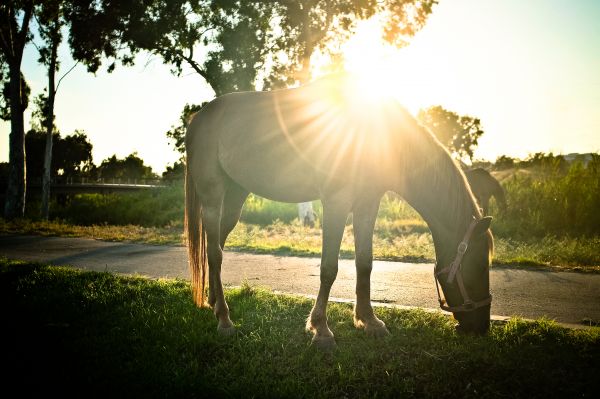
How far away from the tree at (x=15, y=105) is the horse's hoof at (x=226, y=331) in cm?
1892

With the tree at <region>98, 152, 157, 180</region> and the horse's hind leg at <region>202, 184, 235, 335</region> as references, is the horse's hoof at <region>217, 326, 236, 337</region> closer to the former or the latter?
the horse's hind leg at <region>202, 184, 235, 335</region>

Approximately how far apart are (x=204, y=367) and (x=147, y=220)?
63.5 feet

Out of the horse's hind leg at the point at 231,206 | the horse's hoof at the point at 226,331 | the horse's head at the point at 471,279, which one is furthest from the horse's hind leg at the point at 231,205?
the horse's head at the point at 471,279

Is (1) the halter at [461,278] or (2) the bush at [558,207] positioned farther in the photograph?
(2) the bush at [558,207]

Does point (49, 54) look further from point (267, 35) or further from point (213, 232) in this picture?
point (213, 232)

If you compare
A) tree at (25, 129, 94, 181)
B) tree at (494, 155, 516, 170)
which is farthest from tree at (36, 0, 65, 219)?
tree at (25, 129, 94, 181)

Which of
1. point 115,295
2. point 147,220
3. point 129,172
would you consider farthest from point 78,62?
point 129,172

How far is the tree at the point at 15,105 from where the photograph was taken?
1795 centimetres

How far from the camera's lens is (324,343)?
3410mm

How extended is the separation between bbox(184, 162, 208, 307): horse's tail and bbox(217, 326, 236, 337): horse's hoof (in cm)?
80

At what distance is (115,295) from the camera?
489 cm

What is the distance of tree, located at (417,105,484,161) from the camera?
86.0m

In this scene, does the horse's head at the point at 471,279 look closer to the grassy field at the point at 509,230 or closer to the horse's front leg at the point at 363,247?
the horse's front leg at the point at 363,247

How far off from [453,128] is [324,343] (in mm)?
92813
